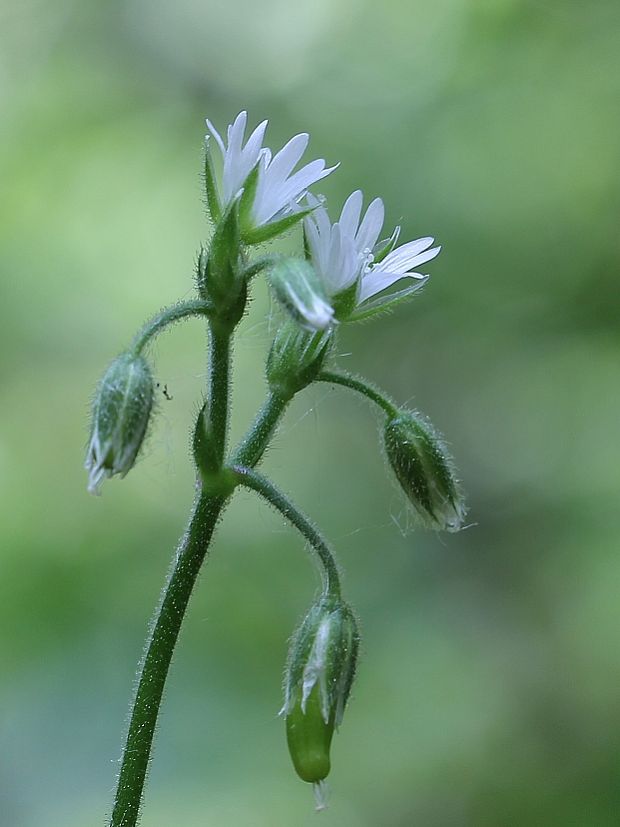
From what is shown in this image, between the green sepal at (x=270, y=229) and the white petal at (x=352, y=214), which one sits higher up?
the white petal at (x=352, y=214)

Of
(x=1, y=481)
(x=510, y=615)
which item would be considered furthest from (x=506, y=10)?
(x=1, y=481)

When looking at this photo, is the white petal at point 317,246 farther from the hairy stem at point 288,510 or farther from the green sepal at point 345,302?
the hairy stem at point 288,510

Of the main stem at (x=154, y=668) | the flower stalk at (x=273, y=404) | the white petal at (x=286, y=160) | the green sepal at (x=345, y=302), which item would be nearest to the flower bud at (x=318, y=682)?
the flower stalk at (x=273, y=404)

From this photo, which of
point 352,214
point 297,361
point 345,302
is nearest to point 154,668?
point 297,361

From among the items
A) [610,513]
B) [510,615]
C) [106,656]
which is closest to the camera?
[106,656]

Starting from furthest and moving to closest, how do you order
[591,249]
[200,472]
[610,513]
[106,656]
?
[591,249] < [610,513] < [106,656] < [200,472]

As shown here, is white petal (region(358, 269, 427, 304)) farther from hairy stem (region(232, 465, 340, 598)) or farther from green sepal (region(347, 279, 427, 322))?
hairy stem (region(232, 465, 340, 598))

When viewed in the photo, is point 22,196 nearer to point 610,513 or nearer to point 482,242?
point 482,242
